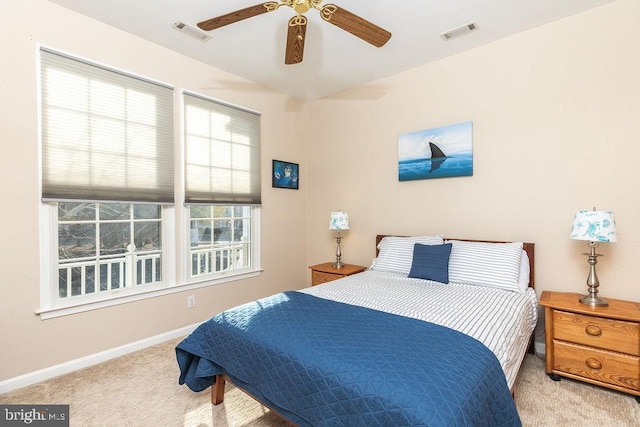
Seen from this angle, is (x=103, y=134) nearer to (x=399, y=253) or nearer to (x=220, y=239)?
(x=220, y=239)

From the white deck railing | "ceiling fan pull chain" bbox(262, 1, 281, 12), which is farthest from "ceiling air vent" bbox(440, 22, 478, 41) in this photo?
the white deck railing

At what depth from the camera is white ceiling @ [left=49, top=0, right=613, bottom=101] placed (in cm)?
236

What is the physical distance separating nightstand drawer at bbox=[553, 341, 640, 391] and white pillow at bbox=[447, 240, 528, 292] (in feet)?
1.61

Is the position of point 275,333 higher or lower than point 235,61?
lower

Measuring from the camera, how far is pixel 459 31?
2686 mm

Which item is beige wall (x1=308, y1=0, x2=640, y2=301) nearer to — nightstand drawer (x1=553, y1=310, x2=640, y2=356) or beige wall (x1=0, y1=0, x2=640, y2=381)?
beige wall (x1=0, y1=0, x2=640, y2=381)

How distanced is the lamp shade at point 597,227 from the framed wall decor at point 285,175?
304cm

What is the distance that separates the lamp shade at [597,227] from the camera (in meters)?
2.10

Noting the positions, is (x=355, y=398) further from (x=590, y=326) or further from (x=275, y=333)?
(x=590, y=326)

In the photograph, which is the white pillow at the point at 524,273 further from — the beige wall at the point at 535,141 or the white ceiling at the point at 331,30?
the white ceiling at the point at 331,30

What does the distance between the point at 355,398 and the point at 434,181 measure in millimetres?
2561

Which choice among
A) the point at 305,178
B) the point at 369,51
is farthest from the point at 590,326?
the point at 305,178

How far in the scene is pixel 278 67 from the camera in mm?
3330

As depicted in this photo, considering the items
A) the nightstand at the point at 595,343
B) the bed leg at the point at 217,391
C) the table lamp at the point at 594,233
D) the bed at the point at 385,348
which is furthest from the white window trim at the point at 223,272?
the table lamp at the point at 594,233
